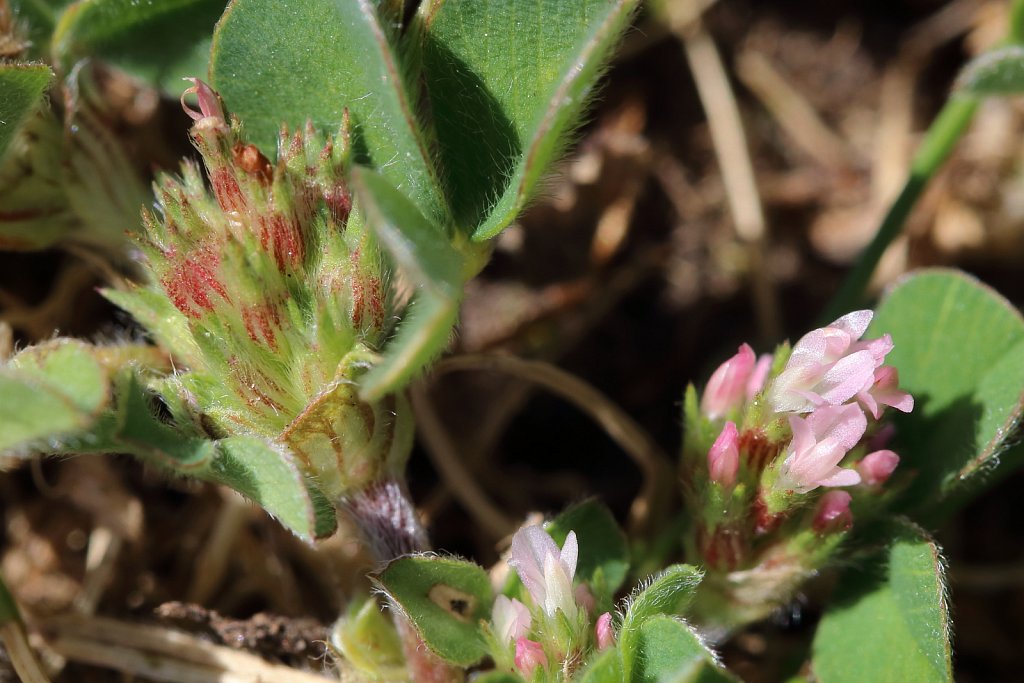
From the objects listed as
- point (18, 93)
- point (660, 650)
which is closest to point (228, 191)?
point (18, 93)

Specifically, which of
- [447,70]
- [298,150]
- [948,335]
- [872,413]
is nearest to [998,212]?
[948,335]

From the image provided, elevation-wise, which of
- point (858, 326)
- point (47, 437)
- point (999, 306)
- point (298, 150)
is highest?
point (298, 150)

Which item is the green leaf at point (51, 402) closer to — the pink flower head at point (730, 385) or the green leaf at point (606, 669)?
the green leaf at point (606, 669)

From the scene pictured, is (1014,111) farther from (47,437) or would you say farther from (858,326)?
(47,437)

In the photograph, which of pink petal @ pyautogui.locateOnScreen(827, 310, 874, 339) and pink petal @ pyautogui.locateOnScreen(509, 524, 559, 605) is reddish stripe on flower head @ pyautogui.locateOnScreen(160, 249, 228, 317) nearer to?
pink petal @ pyautogui.locateOnScreen(509, 524, 559, 605)

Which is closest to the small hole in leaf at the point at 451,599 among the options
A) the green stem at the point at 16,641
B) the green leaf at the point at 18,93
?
the green stem at the point at 16,641

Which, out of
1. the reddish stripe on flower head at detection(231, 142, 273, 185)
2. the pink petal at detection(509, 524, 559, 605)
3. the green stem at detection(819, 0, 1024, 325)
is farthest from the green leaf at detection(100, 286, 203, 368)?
the green stem at detection(819, 0, 1024, 325)
